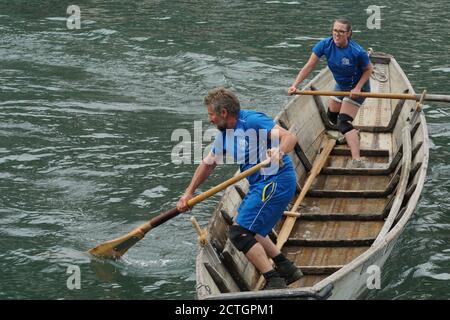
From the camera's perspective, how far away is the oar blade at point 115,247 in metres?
11.7

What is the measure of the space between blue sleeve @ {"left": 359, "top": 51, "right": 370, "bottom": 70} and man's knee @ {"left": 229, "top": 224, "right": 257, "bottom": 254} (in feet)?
16.2

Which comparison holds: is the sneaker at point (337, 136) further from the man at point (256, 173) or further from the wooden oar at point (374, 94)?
the man at point (256, 173)

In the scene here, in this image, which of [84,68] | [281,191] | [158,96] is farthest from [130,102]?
[281,191]

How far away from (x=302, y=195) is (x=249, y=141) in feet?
11.9

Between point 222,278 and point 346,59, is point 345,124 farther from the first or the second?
point 222,278

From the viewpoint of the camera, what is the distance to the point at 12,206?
14617 millimetres

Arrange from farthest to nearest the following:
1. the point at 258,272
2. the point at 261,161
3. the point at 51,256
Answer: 1. the point at 51,256
2. the point at 258,272
3. the point at 261,161

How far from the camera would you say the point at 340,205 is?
13.6 metres

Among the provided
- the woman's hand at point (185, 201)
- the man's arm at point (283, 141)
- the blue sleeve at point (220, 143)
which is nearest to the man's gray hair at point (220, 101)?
the blue sleeve at point (220, 143)

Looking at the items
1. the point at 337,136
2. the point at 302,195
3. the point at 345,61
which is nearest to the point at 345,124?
the point at 345,61

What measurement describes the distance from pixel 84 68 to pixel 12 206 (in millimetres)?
8411

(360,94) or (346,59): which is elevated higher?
(346,59)
